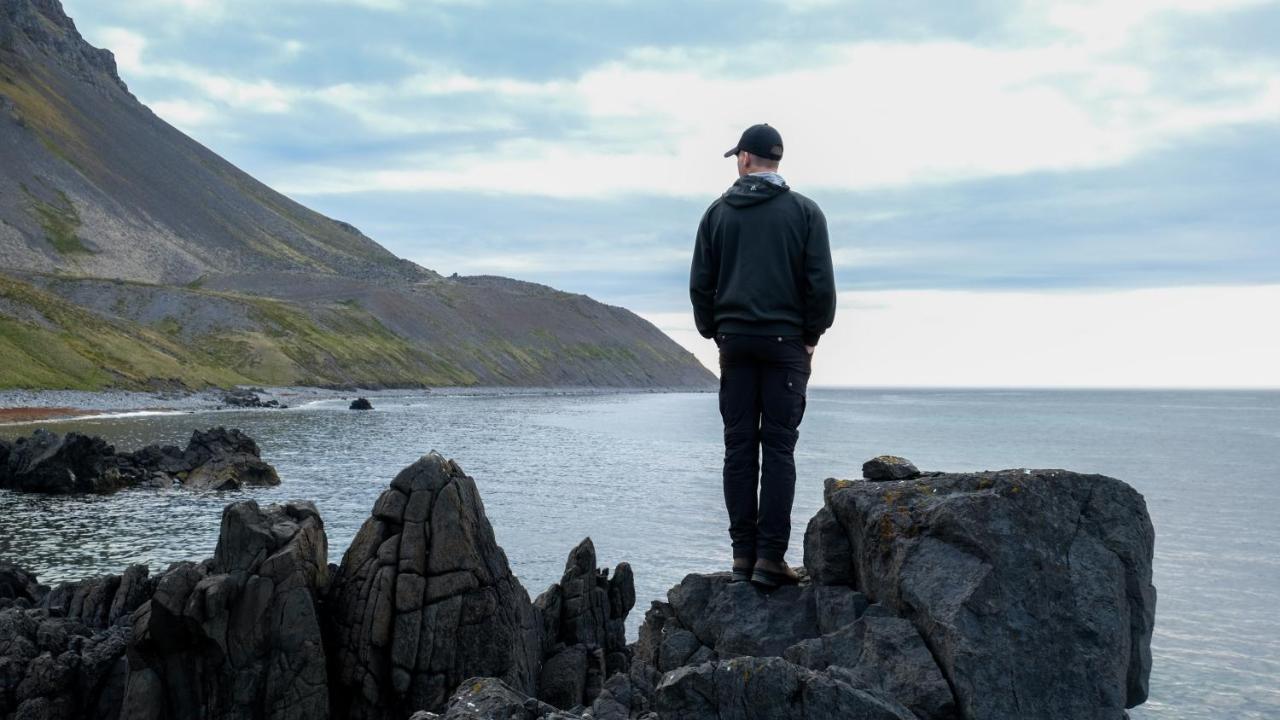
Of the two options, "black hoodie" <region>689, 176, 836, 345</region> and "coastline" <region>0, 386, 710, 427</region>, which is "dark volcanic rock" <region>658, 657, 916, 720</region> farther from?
"coastline" <region>0, 386, 710, 427</region>

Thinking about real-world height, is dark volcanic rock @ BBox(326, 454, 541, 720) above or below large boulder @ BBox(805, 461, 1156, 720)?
below

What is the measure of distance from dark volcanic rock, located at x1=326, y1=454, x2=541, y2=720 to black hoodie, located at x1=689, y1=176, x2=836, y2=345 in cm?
712

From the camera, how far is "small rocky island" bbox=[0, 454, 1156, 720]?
8.91m

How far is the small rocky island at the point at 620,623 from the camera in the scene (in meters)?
8.91

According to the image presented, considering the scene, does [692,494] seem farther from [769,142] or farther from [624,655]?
[769,142]

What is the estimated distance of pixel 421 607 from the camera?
1555 centimetres

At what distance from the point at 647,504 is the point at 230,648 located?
37.3m

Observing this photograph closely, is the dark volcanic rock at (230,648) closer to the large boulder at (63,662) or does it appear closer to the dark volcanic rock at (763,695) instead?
the large boulder at (63,662)

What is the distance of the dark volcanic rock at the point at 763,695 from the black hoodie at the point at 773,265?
12.3ft

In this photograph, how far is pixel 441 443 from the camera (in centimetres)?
8725

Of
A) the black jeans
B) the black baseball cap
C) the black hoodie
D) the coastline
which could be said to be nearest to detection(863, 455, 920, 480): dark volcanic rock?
the black jeans

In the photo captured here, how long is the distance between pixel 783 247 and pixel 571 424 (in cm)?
12610

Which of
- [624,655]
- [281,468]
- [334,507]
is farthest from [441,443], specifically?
[624,655]

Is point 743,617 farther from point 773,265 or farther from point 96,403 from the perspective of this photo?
point 96,403
